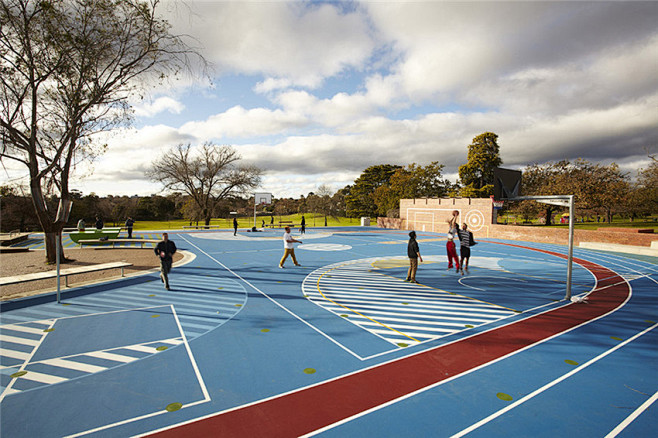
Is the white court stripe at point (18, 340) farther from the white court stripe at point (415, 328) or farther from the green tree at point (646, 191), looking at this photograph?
the green tree at point (646, 191)

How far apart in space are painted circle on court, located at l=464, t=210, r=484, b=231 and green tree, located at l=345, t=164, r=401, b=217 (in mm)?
31751

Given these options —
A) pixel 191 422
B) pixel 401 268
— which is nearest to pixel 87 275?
pixel 191 422

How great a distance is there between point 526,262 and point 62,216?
21.5m

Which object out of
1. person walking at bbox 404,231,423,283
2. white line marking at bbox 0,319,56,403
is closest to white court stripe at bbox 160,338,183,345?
white line marking at bbox 0,319,56,403

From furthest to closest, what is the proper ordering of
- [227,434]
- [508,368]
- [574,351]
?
[574,351] → [508,368] → [227,434]

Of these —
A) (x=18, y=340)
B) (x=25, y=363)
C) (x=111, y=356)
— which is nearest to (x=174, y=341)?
(x=111, y=356)

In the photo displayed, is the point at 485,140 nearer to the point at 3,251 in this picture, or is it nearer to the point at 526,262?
the point at 526,262

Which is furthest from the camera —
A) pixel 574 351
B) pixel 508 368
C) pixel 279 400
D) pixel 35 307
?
pixel 35 307

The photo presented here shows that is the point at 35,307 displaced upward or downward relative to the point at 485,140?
downward

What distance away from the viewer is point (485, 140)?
4088cm

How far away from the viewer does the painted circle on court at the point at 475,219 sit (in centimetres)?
3091

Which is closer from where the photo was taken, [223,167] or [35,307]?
[35,307]

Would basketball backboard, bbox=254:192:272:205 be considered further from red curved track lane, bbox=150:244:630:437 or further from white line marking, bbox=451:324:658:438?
white line marking, bbox=451:324:658:438

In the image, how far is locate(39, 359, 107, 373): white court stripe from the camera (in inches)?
199
